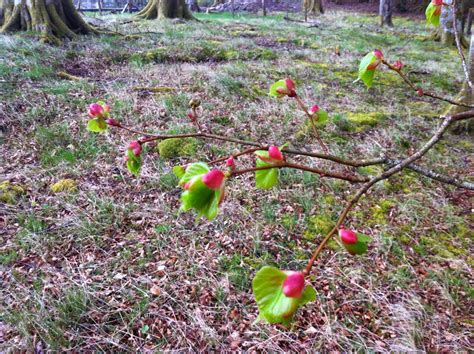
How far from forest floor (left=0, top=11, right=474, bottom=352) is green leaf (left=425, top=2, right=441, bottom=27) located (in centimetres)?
171

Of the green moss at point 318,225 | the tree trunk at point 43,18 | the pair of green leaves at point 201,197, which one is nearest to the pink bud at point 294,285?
the pair of green leaves at point 201,197

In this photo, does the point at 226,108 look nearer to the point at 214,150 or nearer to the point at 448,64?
the point at 214,150

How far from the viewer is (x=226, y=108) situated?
4539mm

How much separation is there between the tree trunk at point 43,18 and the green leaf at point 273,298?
7.65m

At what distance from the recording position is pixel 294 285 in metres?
0.45

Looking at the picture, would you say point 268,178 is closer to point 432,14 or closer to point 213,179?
point 213,179

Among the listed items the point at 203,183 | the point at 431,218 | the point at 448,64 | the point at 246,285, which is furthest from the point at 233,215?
the point at 448,64

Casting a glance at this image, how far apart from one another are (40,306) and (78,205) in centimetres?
104

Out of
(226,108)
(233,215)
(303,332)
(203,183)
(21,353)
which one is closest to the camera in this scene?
(203,183)

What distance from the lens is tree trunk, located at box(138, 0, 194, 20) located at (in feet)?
38.5

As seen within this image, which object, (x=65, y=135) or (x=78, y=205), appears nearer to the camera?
(x=78, y=205)

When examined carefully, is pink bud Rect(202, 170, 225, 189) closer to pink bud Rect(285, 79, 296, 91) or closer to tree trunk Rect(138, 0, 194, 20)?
pink bud Rect(285, 79, 296, 91)

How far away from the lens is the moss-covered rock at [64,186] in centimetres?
310

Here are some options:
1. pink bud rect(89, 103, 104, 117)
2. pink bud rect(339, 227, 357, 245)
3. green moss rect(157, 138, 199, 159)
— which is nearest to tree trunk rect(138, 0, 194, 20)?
green moss rect(157, 138, 199, 159)
